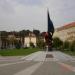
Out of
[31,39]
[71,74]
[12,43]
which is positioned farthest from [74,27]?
[71,74]

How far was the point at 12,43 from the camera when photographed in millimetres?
163750

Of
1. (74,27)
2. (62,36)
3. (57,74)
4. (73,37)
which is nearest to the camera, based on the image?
(57,74)

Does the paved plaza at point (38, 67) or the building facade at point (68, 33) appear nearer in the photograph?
the paved plaza at point (38, 67)

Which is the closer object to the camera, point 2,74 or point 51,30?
point 2,74

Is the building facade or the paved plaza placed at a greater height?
the building facade

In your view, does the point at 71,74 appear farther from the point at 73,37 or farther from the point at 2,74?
the point at 73,37

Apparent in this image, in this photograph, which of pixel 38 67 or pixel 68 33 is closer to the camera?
pixel 38 67

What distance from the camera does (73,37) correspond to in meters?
138

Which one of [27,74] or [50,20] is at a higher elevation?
[50,20]

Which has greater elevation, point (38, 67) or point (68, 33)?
point (68, 33)

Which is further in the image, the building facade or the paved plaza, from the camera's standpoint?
the building facade

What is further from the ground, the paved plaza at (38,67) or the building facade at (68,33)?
the building facade at (68,33)

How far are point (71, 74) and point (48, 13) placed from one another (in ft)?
170

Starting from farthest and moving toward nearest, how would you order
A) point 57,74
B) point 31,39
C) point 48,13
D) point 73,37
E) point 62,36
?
1. point 31,39
2. point 62,36
3. point 73,37
4. point 48,13
5. point 57,74
